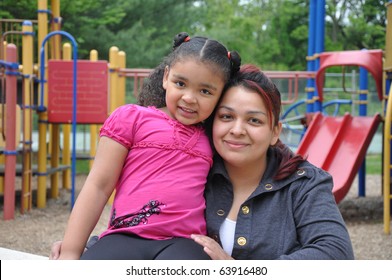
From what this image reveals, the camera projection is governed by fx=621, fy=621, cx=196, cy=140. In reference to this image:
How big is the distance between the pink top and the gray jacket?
7 cm

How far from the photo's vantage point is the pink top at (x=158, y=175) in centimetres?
167

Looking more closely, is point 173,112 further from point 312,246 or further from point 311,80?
point 311,80

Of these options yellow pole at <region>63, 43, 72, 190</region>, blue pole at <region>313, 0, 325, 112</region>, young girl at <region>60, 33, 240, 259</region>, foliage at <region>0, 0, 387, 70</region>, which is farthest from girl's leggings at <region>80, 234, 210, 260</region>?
foliage at <region>0, 0, 387, 70</region>

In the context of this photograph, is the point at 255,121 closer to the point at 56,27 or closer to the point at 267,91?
the point at 267,91

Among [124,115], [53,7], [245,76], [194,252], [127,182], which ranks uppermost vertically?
[53,7]

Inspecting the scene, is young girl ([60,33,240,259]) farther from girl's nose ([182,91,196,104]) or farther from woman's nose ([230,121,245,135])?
woman's nose ([230,121,245,135])

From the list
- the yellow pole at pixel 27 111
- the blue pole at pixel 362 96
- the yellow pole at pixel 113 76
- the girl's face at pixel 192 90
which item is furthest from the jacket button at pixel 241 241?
the blue pole at pixel 362 96

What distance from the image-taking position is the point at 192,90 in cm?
175

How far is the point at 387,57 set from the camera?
5148 mm

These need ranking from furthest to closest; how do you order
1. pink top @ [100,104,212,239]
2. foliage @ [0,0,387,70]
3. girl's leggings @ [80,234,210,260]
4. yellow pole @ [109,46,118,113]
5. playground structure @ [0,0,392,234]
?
foliage @ [0,0,387,70], yellow pole @ [109,46,118,113], playground structure @ [0,0,392,234], pink top @ [100,104,212,239], girl's leggings @ [80,234,210,260]

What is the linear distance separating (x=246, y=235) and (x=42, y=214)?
4.18 meters

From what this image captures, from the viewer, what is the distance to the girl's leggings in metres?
1.56

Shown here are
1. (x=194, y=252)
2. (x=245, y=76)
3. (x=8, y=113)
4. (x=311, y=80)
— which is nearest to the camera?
(x=194, y=252)

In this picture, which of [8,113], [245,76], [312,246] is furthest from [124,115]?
[8,113]
